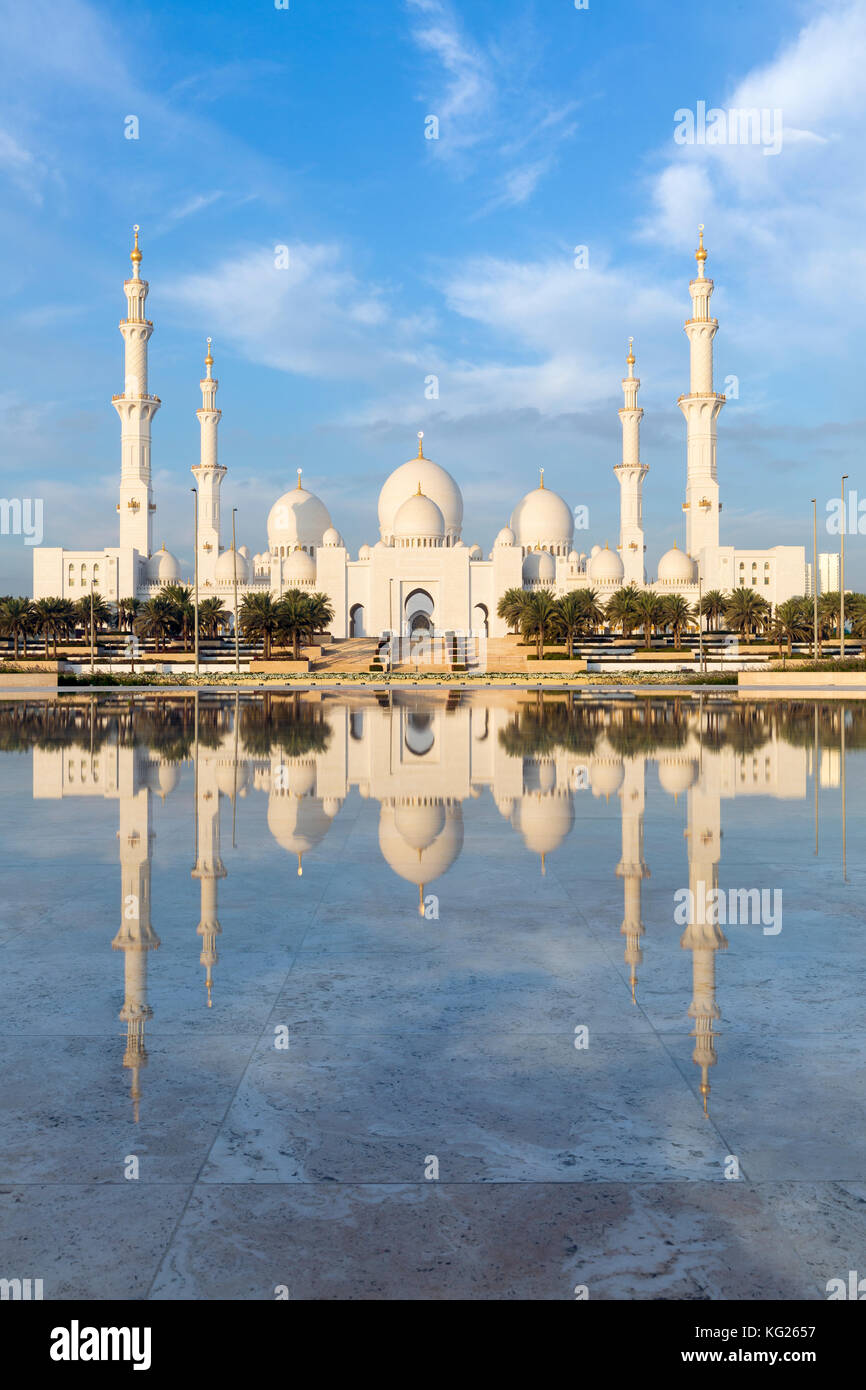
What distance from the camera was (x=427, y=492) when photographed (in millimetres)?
81500

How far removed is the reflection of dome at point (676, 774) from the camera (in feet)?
37.0

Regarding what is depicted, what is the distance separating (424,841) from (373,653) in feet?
192

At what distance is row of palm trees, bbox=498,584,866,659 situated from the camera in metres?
55.8

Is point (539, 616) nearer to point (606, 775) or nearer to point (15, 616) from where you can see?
point (15, 616)

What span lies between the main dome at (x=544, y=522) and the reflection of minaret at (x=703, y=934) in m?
79.3

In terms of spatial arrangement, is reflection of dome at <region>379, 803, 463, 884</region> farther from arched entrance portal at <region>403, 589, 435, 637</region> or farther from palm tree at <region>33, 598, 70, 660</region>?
arched entrance portal at <region>403, 589, 435, 637</region>

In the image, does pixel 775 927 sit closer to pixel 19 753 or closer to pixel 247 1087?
pixel 247 1087

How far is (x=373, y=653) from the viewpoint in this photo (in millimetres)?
66688

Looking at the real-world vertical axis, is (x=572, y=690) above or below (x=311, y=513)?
below

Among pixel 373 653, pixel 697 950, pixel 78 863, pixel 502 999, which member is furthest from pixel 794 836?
pixel 373 653

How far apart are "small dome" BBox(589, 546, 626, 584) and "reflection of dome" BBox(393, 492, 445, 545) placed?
40.6ft

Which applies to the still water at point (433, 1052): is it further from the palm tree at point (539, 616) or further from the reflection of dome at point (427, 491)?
the reflection of dome at point (427, 491)

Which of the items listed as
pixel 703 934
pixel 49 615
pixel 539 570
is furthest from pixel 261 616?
pixel 703 934

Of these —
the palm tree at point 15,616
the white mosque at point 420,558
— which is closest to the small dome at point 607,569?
the white mosque at point 420,558
